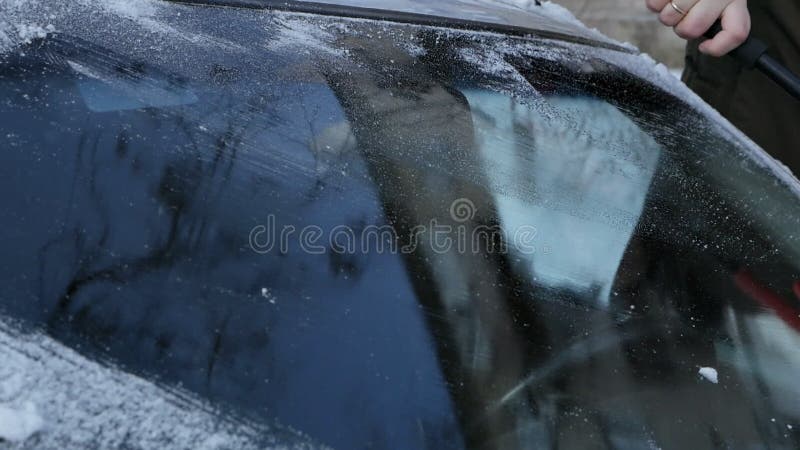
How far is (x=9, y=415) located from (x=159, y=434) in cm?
13

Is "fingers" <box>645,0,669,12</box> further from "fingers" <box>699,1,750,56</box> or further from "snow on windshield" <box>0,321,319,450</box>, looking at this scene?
"snow on windshield" <box>0,321,319,450</box>

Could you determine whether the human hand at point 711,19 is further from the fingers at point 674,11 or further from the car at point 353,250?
the car at point 353,250

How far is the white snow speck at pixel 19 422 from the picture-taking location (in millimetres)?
695

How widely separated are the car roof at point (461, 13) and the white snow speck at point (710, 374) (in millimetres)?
736

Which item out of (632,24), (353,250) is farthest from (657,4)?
(632,24)

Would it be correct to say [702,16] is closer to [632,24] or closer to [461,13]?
[461,13]

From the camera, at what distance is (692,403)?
962 millimetres

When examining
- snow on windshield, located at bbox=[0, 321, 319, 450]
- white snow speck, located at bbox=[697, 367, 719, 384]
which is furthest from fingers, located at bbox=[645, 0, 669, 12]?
snow on windshield, located at bbox=[0, 321, 319, 450]

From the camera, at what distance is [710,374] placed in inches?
39.8

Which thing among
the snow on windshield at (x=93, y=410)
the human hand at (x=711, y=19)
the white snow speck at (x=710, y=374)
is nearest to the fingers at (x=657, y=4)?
the human hand at (x=711, y=19)

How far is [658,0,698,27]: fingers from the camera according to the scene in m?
1.70

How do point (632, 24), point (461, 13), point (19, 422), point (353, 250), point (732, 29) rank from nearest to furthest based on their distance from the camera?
point (19, 422) → point (353, 250) → point (461, 13) → point (732, 29) → point (632, 24)

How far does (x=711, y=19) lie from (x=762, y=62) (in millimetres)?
140

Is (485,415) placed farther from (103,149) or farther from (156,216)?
(103,149)
